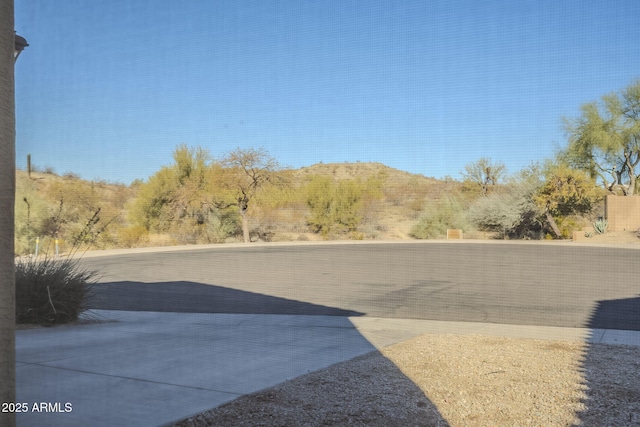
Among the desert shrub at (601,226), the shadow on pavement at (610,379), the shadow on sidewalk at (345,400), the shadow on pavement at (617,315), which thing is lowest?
the shadow on pavement at (617,315)

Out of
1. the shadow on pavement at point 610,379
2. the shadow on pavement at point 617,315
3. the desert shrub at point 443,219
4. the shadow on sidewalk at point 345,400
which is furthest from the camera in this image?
the desert shrub at point 443,219

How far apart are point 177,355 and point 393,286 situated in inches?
299

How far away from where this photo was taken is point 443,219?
1406 inches

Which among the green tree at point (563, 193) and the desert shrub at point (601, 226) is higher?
the green tree at point (563, 193)

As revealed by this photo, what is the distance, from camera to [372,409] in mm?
4258

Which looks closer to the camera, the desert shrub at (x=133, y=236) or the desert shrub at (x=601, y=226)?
the desert shrub at (x=133, y=236)

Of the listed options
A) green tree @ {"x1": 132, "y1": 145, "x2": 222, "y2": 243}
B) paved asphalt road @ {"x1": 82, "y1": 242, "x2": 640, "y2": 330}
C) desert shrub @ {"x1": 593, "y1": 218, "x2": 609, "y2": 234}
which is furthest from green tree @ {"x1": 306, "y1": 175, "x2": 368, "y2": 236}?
paved asphalt road @ {"x1": 82, "y1": 242, "x2": 640, "y2": 330}

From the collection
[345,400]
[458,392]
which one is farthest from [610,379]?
[345,400]

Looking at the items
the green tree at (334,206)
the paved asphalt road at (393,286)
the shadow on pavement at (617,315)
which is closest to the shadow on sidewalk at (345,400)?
the paved asphalt road at (393,286)

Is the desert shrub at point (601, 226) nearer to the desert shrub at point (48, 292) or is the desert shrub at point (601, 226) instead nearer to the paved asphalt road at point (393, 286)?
the paved asphalt road at point (393, 286)

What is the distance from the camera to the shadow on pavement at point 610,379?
13.6ft

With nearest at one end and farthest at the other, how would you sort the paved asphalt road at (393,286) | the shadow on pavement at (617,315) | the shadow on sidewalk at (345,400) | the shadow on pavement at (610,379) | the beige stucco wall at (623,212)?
1. the shadow on sidewalk at (345,400)
2. the shadow on pavement at (610,379)
3. the shadow on pavement at (617,315)
4. the paved asphalt road at (393,286)
5. the beige stucco wall at (623,212)

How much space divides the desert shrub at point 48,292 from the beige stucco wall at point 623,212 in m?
30.7

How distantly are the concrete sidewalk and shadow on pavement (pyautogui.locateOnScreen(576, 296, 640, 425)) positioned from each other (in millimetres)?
392
